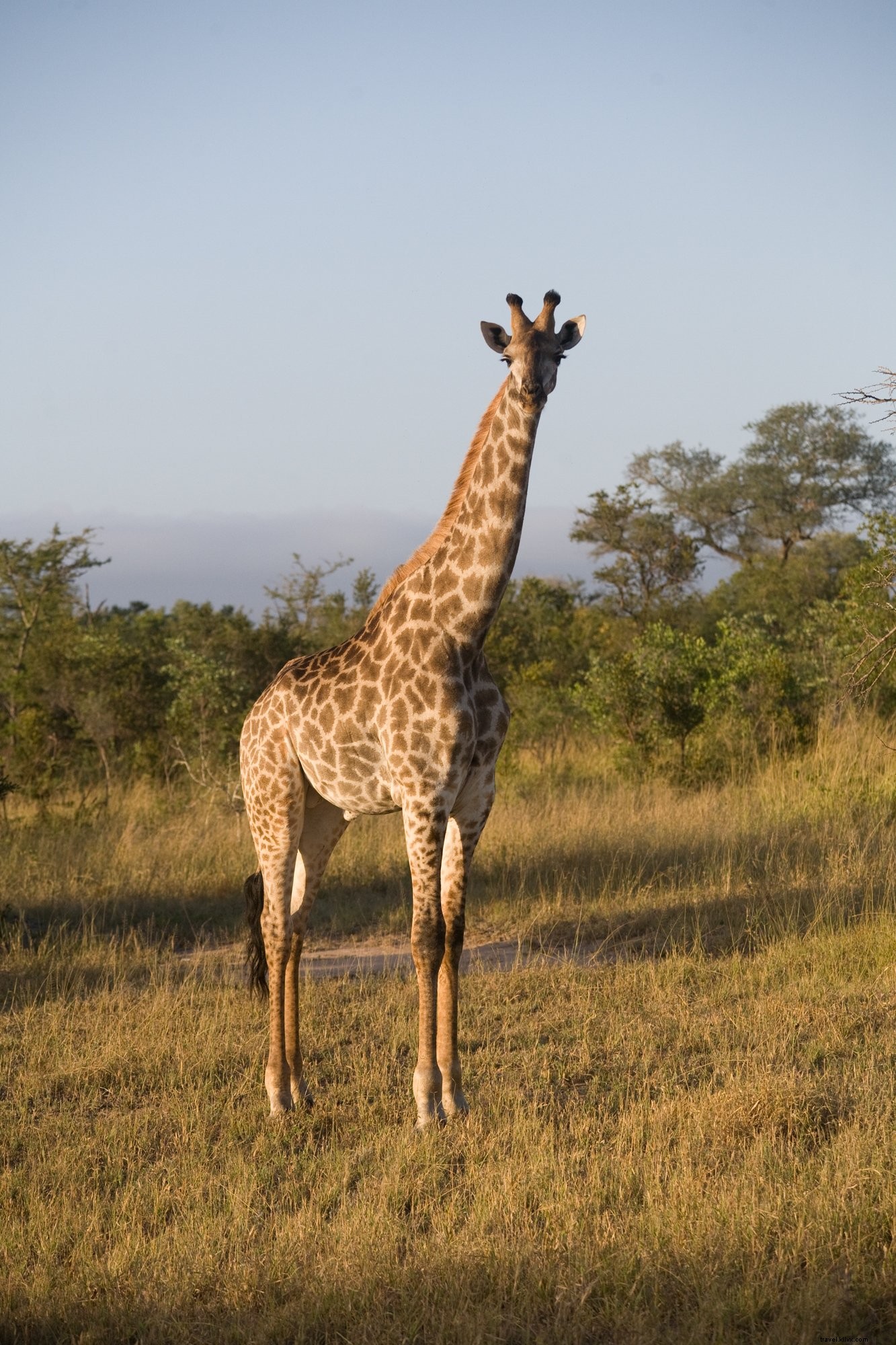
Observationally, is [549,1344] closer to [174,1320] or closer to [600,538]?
[174,1320]

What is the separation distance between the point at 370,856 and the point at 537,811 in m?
1.97

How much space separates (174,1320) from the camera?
11.4 ft

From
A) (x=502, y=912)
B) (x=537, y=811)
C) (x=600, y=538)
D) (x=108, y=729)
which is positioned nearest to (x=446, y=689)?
(x=502, y=912)

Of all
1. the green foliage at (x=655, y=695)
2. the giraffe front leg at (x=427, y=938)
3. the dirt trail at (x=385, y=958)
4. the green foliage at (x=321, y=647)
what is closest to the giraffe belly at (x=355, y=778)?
Answer: the giraffe front leg at (x=427, y=938)

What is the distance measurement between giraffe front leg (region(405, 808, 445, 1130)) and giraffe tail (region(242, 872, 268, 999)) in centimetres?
138

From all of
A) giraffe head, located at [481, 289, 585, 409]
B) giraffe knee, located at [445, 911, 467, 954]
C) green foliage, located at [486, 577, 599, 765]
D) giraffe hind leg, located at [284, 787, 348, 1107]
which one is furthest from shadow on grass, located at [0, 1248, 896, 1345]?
green foliage, located at [486, 577, 599, 765]

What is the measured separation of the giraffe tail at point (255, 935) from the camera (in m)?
6.15

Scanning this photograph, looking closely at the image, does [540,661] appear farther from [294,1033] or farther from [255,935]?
[294,1033]

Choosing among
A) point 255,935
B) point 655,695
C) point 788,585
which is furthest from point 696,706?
point 788,585

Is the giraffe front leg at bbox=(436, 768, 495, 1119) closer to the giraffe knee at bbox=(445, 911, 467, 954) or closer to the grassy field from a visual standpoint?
the giraffe knee at bbox=(445, 911, 467, 954)

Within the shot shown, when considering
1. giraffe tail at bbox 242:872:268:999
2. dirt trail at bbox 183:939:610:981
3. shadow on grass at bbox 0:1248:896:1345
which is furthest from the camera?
dirt trail at bbox 183:939:610:981

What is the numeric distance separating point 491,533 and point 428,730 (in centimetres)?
91

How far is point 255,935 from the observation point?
617cm

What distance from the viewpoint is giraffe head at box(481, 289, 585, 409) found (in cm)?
493
